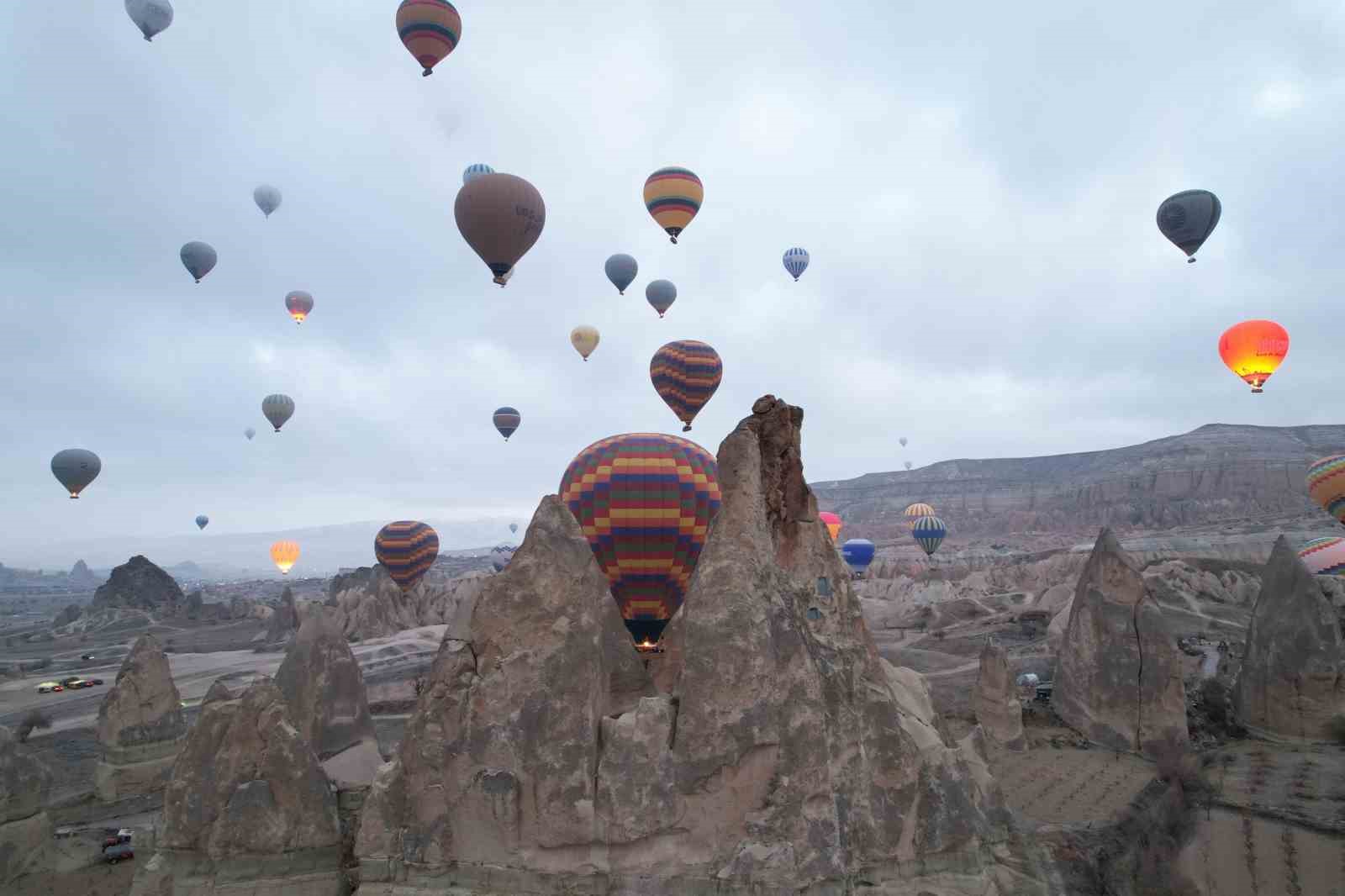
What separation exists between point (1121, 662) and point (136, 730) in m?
24.9

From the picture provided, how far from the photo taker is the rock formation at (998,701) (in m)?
18.9

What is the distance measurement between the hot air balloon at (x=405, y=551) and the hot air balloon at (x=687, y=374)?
18.9 meters

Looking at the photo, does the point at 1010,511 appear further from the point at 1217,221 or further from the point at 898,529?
the point at 1217,221

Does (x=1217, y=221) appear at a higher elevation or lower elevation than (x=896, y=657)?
higher

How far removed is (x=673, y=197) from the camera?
113ft

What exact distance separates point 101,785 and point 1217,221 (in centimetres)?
4618

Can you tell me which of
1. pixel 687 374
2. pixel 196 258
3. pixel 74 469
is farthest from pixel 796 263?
pixel 74 469

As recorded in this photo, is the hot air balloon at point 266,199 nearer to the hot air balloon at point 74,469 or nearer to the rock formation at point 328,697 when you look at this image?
the hot air balloon at point 74,469

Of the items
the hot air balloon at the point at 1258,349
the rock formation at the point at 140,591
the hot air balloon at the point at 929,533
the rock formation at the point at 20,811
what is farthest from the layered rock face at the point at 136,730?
the rock formation at the point at 140,591

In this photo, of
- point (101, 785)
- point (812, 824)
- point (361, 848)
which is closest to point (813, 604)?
point (812, 824)

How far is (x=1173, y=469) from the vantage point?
10912cm

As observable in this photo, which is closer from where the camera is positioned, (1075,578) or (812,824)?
(812,824)

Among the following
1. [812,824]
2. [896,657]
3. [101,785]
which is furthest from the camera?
[896,657]

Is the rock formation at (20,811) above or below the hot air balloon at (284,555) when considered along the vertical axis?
below
